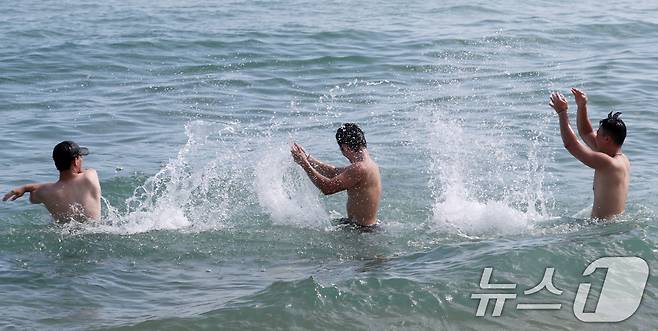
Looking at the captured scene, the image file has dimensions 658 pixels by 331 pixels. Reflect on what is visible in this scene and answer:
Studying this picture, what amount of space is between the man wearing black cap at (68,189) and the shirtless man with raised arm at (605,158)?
4.30 meters

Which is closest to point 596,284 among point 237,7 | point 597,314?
point 597,314

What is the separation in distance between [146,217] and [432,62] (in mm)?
9780

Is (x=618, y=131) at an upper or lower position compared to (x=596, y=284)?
upper

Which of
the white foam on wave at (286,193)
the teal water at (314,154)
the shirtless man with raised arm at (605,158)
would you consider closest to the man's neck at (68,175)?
the teal water at (314,154)

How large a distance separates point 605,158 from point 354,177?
222cm

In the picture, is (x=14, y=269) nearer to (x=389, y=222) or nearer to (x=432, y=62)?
(x=389, y=222)

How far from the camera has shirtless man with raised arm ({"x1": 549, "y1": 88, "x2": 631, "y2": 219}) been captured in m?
8.47

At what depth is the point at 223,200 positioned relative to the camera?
34.6 ft

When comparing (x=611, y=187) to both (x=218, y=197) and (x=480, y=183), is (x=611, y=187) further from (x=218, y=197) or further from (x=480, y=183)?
(x=218, y=197)

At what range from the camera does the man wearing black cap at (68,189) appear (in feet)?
29.1

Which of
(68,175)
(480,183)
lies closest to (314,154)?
(480,183)

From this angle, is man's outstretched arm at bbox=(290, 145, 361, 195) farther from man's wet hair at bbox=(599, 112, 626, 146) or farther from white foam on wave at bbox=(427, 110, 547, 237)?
man's wet hair at bbox=(599, 112, 626, 146)

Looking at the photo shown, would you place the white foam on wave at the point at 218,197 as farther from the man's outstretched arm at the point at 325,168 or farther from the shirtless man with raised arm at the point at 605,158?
the shirtless man with raised arm at the point at 605,158

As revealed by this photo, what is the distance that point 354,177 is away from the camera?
869cm
